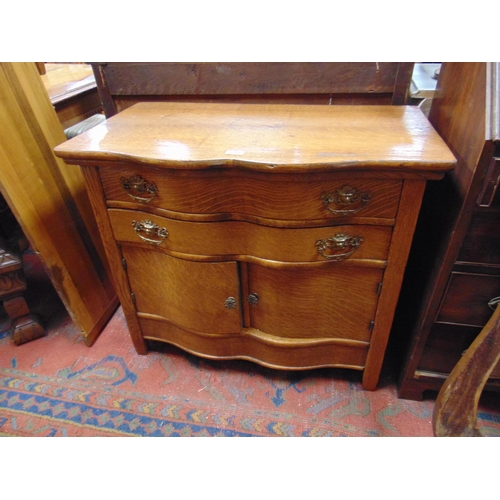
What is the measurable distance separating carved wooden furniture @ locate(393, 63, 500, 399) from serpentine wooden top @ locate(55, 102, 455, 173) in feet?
0.23

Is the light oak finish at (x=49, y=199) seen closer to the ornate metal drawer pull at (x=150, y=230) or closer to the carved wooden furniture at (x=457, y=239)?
the ornate metal drawer pull at (x=150, y=230)

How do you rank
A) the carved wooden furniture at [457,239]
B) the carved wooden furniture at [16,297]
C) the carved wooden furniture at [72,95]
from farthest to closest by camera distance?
the carved wooden furniture at [72,95] < the carved wooden furniture at [16,297] < the carved wooden furniture at [457,239]

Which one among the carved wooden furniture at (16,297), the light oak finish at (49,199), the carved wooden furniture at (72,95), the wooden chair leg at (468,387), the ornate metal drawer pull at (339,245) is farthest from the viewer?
A: the carved wooden furniture at (72,95)

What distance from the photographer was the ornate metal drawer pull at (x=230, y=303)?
1.00 m

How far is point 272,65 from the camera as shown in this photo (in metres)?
1.06

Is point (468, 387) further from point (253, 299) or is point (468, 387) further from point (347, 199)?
point (253, 299)

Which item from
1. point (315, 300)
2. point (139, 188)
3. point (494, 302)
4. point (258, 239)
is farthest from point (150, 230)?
point (494, 302)

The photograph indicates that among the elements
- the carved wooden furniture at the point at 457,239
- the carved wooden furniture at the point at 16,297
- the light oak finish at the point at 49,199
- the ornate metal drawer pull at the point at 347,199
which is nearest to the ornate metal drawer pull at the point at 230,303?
the ornate metal drawer pull at the point at 347,199

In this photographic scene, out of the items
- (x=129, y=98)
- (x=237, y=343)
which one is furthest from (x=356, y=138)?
(x=129, y=98)

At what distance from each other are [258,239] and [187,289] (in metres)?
0.28

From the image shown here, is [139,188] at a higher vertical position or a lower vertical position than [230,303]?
higher

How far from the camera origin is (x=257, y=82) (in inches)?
43.5

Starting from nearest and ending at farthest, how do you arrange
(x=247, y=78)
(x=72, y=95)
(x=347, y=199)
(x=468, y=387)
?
(x=468, y=387), (x=347, y=199), (x=247, y=78), (x=72, y=95)

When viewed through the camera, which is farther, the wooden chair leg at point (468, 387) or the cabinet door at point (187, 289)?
the cabinet door at point (187, 289)
